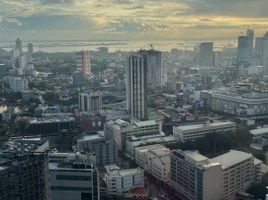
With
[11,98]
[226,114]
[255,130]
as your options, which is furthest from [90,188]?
[11,98]

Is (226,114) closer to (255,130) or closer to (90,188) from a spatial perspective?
(255,130)

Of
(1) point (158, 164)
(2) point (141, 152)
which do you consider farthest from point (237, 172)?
(2) point (141, 152)

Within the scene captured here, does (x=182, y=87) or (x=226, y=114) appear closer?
(x=226, y=114)

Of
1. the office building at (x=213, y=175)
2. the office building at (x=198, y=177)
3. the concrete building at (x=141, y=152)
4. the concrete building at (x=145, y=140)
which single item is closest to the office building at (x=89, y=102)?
the concrete building at (x=145, y=140)

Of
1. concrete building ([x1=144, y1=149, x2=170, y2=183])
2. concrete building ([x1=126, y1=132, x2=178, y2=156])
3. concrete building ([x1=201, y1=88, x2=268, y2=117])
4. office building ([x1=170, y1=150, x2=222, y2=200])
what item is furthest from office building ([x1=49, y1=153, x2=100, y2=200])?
concrete building ([x1=201, y1=88, x2=268, y2=117])

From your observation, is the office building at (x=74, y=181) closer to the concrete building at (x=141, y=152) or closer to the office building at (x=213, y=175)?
the office building at (x=213, y=175)
